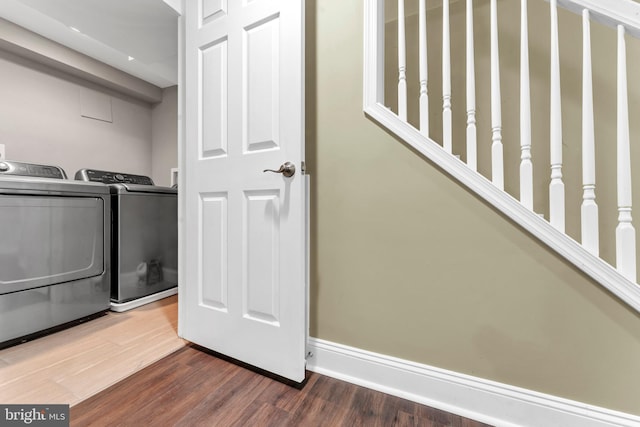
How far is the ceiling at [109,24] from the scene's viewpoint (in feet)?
5.02

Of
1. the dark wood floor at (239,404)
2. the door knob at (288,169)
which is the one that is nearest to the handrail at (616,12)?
the door knob at (288,169)

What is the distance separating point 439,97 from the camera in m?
1.48

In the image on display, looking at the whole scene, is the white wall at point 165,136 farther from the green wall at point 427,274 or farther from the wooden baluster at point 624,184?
the wooden baluster at point 624,184

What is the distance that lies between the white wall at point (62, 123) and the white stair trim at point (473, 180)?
298cm

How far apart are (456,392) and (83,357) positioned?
69.2 inches

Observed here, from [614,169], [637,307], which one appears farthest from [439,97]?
[637,307]

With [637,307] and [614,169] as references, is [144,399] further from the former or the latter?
[614,169]

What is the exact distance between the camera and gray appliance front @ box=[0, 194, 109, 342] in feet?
4.68

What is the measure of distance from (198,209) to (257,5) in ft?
3.39

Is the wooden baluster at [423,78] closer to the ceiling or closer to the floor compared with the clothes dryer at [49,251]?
closer to the ceiling

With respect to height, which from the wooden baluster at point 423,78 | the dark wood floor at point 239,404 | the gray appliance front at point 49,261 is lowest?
the dark wood floor at point 239,404

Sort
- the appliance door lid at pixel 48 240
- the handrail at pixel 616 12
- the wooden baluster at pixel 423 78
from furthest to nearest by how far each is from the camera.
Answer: the appliance door lid at pixel 48 240
the wooden baluster at pixel 423 78
the handrail at pixel 616 12

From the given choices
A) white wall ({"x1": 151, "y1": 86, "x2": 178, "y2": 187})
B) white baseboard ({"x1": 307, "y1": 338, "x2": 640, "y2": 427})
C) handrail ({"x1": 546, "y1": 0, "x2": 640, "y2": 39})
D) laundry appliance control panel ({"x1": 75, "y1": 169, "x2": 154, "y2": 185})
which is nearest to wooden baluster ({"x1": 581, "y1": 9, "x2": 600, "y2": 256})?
handrail ({"x1": 546, "y1": 0, "x2": 640, "y2": 39})

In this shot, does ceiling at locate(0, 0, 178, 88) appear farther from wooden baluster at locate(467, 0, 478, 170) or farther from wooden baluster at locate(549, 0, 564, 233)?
A: wooden baluster at locate(549, 0, 564, 233)
